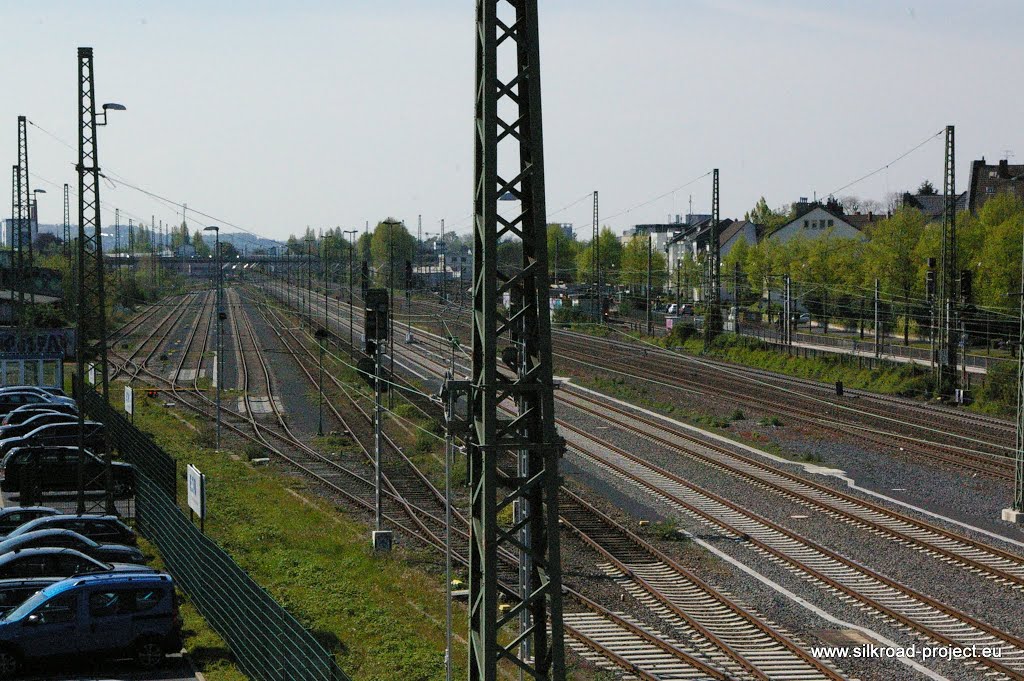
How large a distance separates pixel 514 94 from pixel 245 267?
155 m

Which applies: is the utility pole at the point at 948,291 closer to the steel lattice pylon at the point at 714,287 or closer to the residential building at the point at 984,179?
the steel lattice pylon at the point at 714,287

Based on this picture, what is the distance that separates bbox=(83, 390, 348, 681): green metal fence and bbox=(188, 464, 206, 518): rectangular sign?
38cm

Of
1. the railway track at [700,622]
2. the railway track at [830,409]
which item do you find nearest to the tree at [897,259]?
the railway track at [830,409]

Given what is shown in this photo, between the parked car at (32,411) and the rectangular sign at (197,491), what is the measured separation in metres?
13.8

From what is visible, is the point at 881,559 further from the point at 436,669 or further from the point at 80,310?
the point at 80,310

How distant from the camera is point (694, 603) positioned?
1667 cm

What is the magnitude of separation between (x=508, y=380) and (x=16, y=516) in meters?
13.3

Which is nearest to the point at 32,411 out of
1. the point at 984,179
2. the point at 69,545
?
the point at 69,545

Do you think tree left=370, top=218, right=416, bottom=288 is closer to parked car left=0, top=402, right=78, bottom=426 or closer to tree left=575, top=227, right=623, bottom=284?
tree left=575, top=227, right=623, bottom=284

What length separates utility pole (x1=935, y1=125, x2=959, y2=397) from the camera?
37312 mm

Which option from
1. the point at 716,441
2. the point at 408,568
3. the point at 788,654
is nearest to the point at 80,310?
the point at 408,568

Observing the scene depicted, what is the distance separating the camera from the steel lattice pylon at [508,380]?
8398mm

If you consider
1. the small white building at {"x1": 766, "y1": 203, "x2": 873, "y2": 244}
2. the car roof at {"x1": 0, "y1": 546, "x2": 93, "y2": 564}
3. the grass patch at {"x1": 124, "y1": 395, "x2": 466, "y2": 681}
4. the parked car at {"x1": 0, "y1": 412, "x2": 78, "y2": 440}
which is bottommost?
the grass patch at {"x1": 124, "y1": 395, "x2": 466, "y2": 681}

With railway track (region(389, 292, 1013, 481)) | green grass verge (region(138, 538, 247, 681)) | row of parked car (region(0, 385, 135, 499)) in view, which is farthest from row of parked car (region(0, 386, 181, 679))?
railway track (region(389, 292, 1013, 481))
